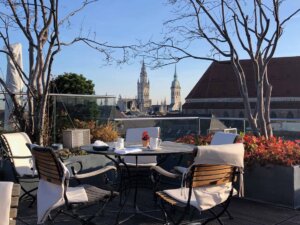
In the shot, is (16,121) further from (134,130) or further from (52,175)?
(52,175)

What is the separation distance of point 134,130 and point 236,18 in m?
2.99

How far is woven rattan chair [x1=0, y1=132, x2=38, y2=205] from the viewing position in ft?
15.7

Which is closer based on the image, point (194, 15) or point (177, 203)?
point (177, 203)

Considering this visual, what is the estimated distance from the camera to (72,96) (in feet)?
26.1

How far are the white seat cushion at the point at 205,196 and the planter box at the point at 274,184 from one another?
1.48 metres

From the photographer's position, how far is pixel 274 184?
486 cm

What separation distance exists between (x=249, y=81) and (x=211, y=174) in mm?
64938

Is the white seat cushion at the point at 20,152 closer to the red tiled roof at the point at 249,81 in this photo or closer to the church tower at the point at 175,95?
the red tiled roof at the point at 249,81

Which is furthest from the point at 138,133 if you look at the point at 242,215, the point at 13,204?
the point at 13,204

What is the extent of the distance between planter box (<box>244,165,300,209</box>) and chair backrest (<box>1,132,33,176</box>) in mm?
2675

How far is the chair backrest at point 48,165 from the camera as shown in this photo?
3.28 metres

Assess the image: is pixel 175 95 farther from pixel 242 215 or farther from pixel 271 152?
pixel 242 215

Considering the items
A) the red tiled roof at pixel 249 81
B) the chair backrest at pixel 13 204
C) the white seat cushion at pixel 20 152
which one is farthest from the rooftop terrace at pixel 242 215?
the red tiled roof at pixel 249 81

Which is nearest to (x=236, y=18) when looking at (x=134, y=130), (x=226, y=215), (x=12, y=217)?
(x=134, y=130)
